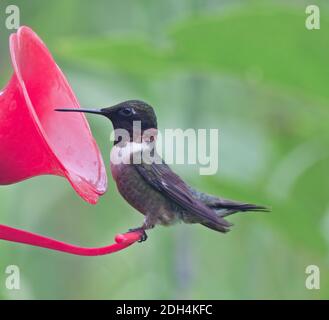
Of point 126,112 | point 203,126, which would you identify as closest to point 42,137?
point 126,112

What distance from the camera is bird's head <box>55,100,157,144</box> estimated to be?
3.57 feet

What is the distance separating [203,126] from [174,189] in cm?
114

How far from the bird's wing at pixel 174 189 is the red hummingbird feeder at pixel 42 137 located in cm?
6

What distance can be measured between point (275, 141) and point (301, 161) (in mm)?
287

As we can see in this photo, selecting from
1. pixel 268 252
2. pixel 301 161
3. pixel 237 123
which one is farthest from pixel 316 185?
pixel 237 123

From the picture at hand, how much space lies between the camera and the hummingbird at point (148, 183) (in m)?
1.08

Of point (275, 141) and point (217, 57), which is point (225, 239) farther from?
point (217, 57)

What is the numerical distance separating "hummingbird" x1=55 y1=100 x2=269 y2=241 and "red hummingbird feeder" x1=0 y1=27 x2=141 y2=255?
4 centimetres

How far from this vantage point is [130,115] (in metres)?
1.10

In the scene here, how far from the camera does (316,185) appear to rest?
2.02 meters
